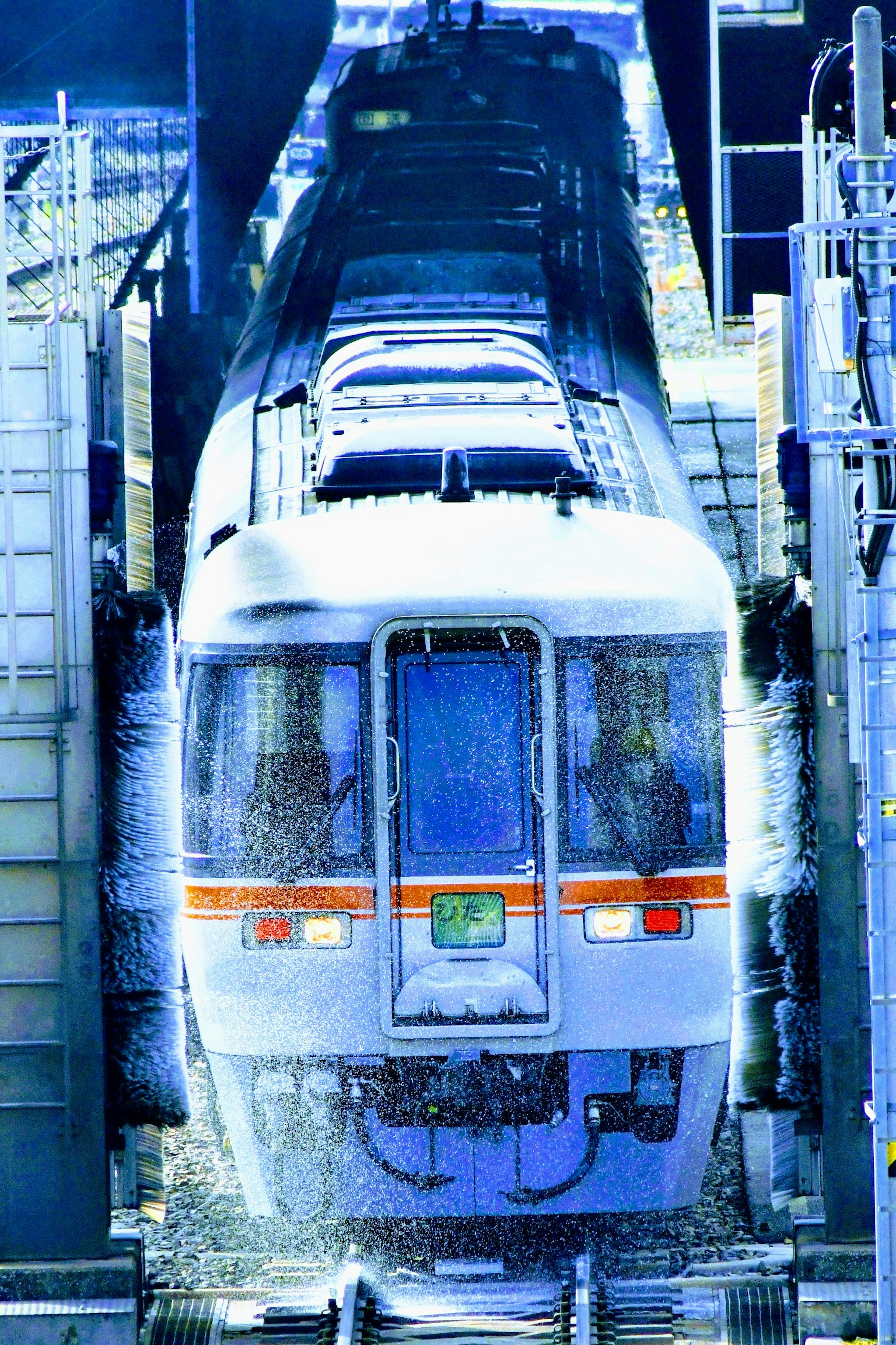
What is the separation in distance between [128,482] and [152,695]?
0.91m

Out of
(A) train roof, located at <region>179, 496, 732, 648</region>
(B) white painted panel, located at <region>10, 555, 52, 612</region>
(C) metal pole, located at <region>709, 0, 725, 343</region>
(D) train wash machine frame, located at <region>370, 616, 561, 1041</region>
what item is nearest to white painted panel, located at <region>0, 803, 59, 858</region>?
(B) white painted panel, located at <region>10, 555, 52, 612</region>

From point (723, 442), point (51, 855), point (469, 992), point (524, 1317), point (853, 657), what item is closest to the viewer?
point (853, 657)

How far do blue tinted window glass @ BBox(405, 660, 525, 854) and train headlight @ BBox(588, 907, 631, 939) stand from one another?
365mm

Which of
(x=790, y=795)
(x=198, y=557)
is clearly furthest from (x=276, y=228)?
(x=790, y=795)

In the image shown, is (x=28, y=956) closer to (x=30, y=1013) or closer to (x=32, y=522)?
(x=30, y=1013)

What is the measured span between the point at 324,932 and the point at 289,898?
0.55ft

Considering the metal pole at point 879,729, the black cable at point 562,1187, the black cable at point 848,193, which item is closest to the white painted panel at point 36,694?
the black cable at point 562,1187

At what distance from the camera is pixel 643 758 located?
7098 mm

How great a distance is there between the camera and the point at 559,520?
7.22m

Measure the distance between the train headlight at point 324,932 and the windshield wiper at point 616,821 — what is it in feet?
3.19

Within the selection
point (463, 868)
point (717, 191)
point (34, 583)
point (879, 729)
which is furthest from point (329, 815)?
point (717, 191)

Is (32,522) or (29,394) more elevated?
(29,394)

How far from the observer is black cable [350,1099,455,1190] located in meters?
7.08

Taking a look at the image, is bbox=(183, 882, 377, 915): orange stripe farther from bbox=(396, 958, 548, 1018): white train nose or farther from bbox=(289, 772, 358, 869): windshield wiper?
bbox=(396, 958, 548, 1018): white train nose
